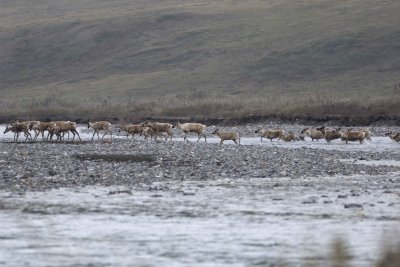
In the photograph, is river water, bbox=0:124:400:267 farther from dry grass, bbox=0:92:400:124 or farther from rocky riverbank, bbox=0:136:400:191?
dry grass, bbox=0:92:400:124

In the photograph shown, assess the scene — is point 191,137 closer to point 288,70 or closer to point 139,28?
point 288,70

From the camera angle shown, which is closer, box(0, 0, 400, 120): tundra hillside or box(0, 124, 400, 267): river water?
box(0, 124, 400, 267): river water

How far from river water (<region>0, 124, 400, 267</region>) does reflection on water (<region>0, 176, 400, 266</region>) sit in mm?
15

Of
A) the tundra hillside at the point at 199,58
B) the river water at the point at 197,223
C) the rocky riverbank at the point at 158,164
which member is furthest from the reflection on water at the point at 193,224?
the tundra hillside at the point at 199,58

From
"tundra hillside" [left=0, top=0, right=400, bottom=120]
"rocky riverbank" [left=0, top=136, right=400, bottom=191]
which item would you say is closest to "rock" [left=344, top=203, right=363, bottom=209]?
"rocky riverbank" [left=0, top=136, right=400, bottom=191]

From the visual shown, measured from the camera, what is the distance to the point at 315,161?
27219 mm

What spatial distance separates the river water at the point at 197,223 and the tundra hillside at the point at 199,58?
133 ft

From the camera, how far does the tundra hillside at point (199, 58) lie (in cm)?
7676

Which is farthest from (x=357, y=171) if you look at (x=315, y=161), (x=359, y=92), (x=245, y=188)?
(x=359, y=92)

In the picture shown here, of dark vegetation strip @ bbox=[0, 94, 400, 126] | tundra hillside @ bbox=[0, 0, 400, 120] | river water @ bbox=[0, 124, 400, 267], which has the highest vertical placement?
tundra hillside @ bbox=[0, 0, 400, 120]

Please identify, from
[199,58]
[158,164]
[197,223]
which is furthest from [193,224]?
[199,58]

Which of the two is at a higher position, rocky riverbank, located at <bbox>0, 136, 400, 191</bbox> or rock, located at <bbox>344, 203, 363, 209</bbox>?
rocky riverbank, located at <bbox>0, 136, 400, 191</bbox>

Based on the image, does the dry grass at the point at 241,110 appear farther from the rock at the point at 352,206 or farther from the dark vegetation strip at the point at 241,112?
the rock at the point at 352,206

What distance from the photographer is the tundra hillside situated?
252 feet
